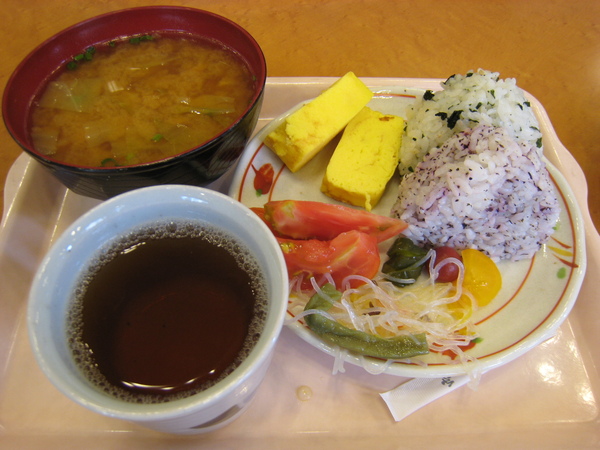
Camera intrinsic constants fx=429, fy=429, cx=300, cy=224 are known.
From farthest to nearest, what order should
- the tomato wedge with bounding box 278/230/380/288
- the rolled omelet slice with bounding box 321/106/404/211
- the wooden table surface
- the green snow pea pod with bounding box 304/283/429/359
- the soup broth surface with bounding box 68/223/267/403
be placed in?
the wooden table surface
the rolled omelet slice with bounding box 321/106/404/211
the tomato wedge with bounding box 278/230/380/288
the green snow pea pod with bounding box 304/283/429/359
the soup broth surface with bounding box 68/223/267/403

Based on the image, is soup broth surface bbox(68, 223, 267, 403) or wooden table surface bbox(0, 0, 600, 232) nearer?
soup broth surface bbox(68, 223, 267, 403)

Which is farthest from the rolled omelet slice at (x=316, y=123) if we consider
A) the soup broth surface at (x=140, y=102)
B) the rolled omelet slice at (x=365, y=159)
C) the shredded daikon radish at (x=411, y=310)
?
the shredded daikon radish at (x=411, y=310)

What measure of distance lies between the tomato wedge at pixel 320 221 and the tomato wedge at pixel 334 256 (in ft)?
0.16

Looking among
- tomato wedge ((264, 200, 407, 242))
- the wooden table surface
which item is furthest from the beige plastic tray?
the wooden table surface

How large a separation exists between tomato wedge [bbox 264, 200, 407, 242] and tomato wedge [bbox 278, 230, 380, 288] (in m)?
0.05

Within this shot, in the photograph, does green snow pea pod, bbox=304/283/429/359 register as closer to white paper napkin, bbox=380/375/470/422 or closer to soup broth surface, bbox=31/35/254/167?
white paper napkin, bbox=380/375/470/422

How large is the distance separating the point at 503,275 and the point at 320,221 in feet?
1.95

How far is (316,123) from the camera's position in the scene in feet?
4.88

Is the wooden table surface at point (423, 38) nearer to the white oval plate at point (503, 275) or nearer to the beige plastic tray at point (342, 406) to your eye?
the white oval plate at point (503, 275)

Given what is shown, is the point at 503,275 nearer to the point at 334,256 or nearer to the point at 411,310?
the point at 411,310

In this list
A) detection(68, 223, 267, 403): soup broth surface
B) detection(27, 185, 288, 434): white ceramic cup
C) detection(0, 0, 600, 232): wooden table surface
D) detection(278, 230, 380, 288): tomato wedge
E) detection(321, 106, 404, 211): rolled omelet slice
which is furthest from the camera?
detection(0, 0, 600, 232): wooden table surface

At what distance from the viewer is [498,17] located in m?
2.48

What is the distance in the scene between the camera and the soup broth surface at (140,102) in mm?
1242

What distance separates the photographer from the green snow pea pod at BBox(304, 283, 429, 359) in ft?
3.58
